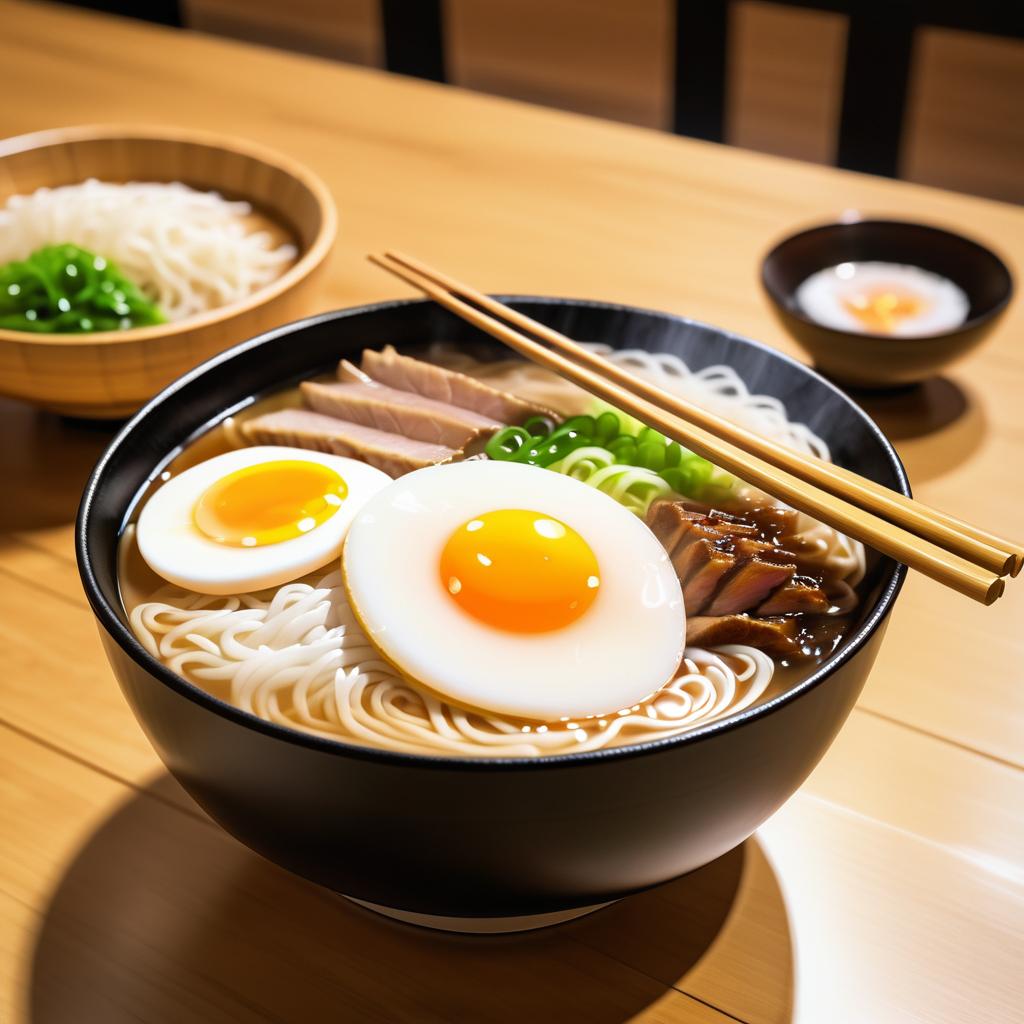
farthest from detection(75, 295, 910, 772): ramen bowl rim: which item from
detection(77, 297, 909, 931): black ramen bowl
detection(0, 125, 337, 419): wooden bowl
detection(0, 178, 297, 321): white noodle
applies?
detection(0, 178, 297, 321): white noodle

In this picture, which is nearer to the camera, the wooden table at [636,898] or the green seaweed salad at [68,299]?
the wooden table at [636,898]

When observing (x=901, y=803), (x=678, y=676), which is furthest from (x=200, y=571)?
(x=901, y=803)

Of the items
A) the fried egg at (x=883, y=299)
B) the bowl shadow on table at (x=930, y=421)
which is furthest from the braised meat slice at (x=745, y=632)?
the fried egg at (x=883, y=299)

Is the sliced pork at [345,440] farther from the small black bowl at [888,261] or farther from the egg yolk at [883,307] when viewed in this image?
the egg yolk at [883,307]

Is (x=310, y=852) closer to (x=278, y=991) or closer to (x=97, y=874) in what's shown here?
(x=278, y=991)

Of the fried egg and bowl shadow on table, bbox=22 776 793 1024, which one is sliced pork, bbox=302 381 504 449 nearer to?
bowl shadow on table, bbox=22 776 793 1024

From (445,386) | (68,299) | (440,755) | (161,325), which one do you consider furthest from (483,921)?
(68,299)
